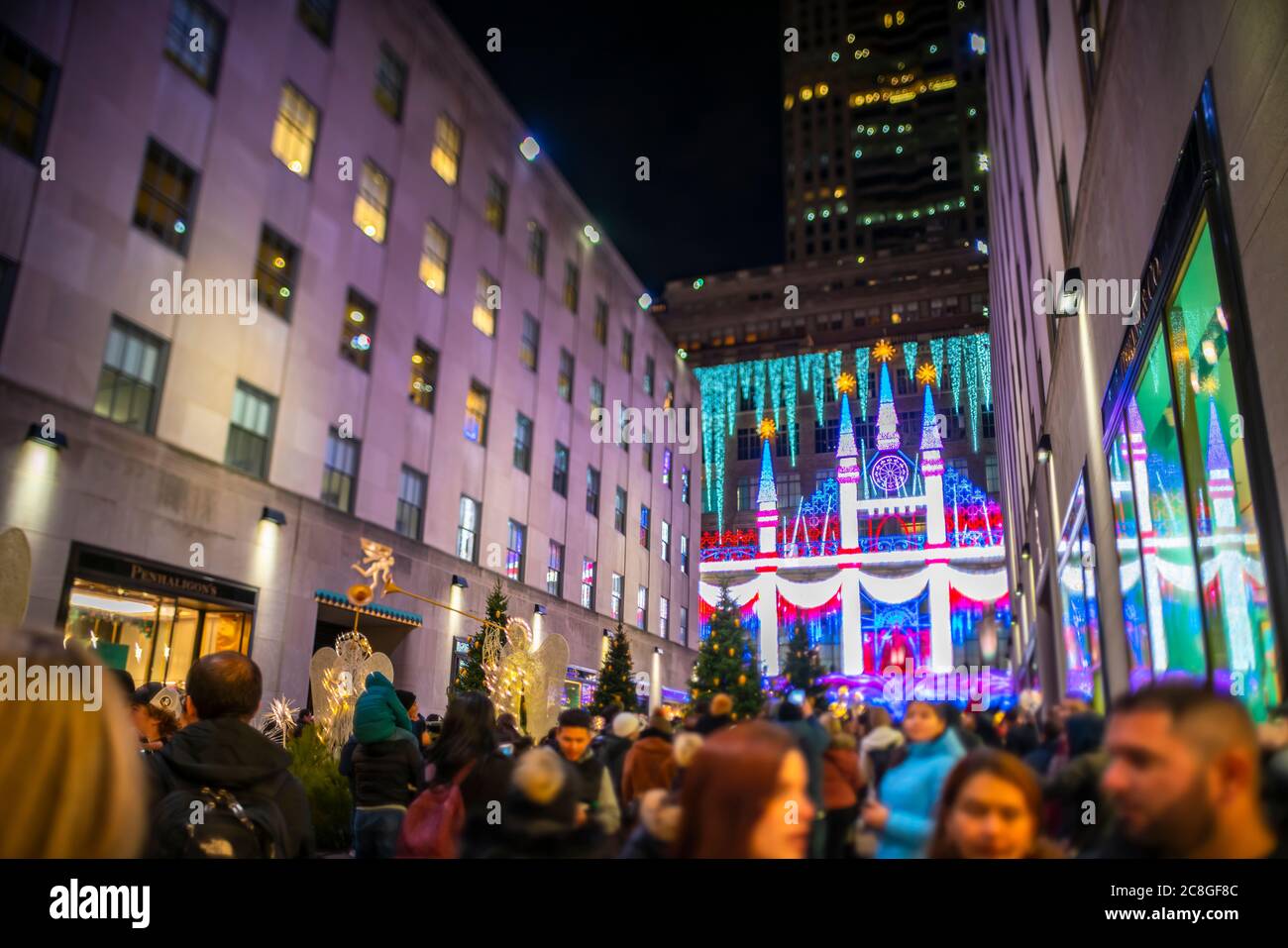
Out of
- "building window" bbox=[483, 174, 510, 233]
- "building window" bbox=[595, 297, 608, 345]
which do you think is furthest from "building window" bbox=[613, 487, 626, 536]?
"building window" bbox=[483, 174, 510, 233]

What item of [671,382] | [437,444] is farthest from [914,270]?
[437,444]

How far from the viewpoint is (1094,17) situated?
1070 centimetres

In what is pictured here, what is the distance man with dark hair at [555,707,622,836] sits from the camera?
3775 mm

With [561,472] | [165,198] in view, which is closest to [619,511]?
[561,472]

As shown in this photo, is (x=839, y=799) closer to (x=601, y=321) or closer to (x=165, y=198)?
(x=165, y=198)

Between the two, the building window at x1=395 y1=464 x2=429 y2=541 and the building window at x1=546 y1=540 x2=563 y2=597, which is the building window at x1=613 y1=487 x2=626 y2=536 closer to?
the building window at x1=546 y1=540 x2=563 y2=597

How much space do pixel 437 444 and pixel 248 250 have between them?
9109 mm

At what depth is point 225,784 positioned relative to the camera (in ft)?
12.1

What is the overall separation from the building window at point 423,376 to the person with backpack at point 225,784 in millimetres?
23438

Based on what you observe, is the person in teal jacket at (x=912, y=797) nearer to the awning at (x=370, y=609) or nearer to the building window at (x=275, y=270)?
the awning at (x=370, y=609)

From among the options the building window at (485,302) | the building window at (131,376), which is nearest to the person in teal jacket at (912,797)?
the building window at (131,376)

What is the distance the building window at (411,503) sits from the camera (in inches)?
1027

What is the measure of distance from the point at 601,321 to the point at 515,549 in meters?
14.3

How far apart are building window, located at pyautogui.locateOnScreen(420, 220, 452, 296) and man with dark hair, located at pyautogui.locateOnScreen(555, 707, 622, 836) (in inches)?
933
